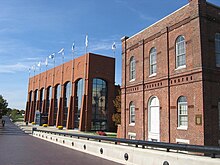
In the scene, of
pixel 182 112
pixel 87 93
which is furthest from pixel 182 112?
pixel 87 93

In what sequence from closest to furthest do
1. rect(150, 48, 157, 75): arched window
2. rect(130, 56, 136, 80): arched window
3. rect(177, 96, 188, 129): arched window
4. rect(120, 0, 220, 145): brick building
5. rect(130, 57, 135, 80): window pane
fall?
1. rect(120, 0, 220, 145): brick building
2. rect(177, 96, 188, 129): arched window
3. rect(150, 48, 157, 75): arched window
4. rect(130, 56, 136, 80): arched window
5. rect(130, 57, 135, 80): window pane

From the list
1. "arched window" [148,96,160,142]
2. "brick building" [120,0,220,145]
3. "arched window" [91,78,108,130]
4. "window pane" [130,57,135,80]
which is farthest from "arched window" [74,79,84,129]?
"arched window" [148,96,160,142]

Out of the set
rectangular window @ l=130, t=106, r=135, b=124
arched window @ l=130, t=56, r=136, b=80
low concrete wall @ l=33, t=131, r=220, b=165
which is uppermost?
arched window @ l=130, t=56, r=136, b=80

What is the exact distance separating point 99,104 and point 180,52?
32.4 m

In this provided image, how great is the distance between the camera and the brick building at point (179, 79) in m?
14.4

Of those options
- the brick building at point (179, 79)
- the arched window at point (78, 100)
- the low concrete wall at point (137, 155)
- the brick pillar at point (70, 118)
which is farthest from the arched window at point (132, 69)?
the brick pillar at point (70, 118)

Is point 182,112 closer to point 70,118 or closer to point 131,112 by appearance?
point 131,112

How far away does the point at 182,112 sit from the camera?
15.9m

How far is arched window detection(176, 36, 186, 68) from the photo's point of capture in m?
16.3

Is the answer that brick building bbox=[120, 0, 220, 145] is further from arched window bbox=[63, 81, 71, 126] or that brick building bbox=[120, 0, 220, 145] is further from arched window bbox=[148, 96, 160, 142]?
arched window bbox=[63, 81, 71, 126]

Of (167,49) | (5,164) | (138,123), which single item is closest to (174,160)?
(5,164)

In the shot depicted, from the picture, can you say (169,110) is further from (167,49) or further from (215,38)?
(215,38)

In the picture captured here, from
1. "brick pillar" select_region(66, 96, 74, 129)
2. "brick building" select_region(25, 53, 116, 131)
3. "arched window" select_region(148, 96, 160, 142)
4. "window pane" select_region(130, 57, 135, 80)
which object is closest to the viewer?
"arched window" select_region(148, 96, 160, 142)

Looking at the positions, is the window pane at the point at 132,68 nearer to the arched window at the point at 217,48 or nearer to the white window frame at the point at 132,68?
the white window frame at the point at 132,68
